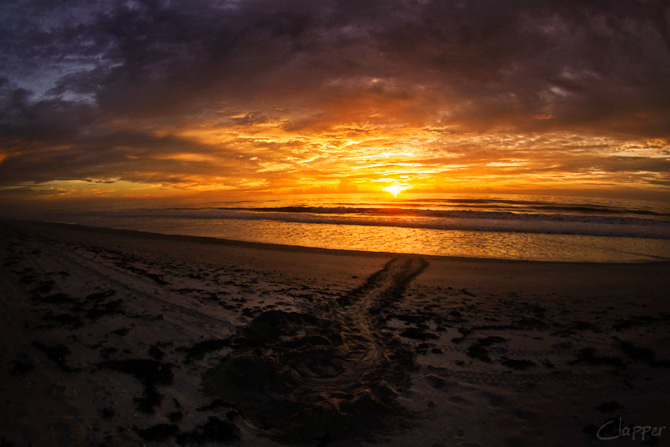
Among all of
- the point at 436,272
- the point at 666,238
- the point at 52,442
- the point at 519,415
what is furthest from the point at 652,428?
the point at 666,238

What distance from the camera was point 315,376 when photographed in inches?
173

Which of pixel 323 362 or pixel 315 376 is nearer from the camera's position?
pixel 315 376

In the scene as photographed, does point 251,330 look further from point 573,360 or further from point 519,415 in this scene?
point 573,360

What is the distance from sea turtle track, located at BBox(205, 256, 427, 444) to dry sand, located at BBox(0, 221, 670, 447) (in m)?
0.02

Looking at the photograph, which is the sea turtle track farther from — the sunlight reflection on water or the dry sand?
the sunlight reflection on water

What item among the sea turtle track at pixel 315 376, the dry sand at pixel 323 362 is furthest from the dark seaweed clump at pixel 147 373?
the sea turtle track at pixel 315 376

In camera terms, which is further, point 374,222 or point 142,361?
point 374,222

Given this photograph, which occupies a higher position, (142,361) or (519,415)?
(142,361)

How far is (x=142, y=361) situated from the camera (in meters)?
4.43

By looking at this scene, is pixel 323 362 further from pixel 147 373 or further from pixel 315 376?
pixel 147 373

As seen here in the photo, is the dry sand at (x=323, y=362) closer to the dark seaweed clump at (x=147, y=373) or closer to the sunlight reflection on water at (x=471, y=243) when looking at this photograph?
the dark seaweed clump at (x=147, y=373)

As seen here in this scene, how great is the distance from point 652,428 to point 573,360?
1450 millimetres

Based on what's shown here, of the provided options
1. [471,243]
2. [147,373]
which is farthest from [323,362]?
[471,243]

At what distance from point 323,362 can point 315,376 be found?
1.16ft
